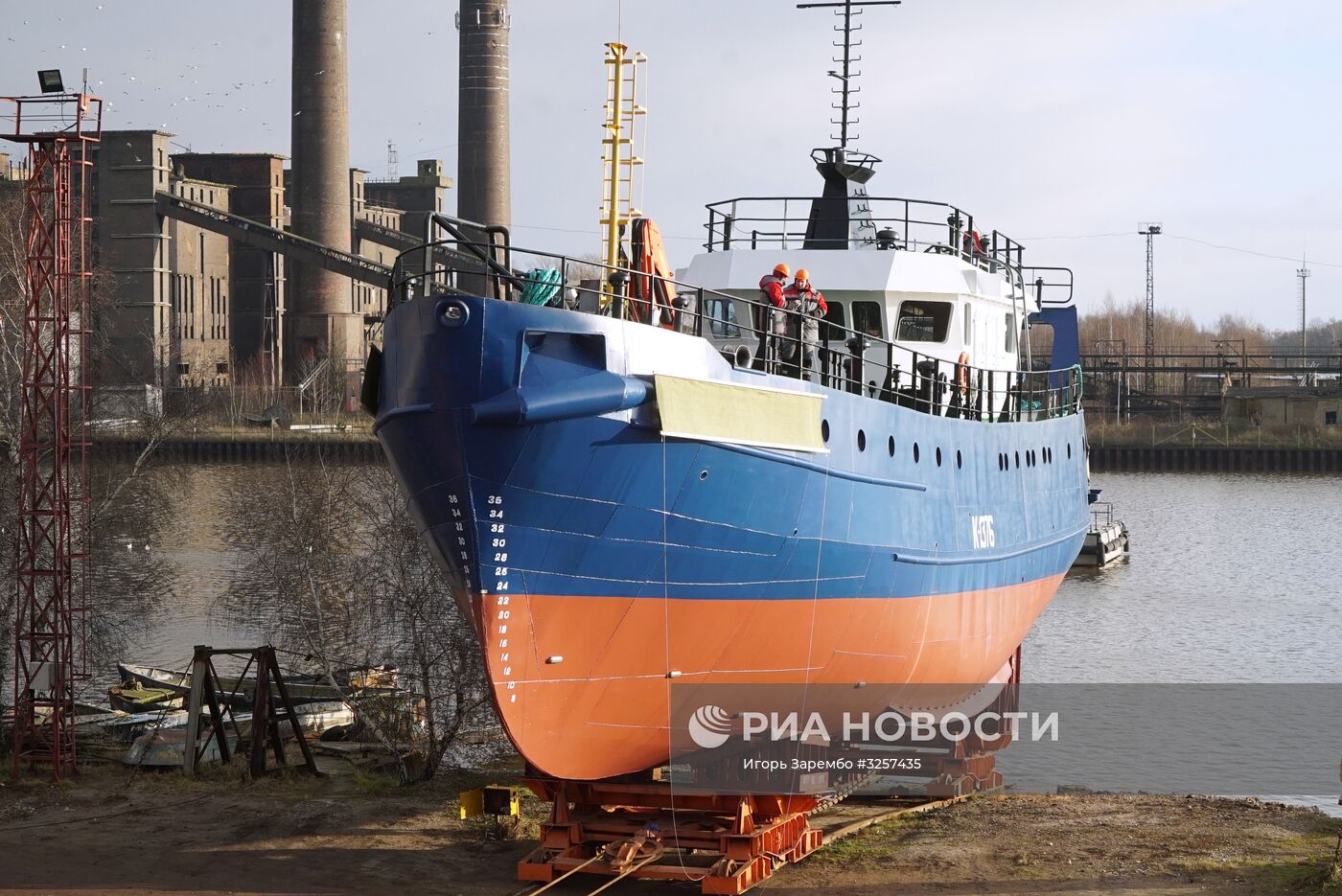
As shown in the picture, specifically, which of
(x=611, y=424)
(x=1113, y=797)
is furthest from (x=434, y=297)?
(x=1113, y=797)

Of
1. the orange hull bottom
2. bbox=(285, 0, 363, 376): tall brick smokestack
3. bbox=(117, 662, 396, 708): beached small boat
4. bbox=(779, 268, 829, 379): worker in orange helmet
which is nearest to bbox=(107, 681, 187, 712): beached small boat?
bbox=(117, 662, 396, 708): beached small boat

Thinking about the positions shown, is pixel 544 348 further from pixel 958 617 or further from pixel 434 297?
pixel 958 617

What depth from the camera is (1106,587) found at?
43.4 meters

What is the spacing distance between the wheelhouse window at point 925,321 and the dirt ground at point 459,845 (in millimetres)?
5332

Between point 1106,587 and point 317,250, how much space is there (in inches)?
1771

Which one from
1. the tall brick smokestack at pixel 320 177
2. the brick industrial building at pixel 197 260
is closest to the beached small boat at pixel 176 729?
→ the brick industrial building at pixel 197 260

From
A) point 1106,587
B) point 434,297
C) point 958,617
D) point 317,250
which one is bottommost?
point 1106,587

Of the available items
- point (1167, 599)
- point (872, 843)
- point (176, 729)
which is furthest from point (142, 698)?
point (1167, 599)

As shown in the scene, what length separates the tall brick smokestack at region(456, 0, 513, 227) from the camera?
253 ft

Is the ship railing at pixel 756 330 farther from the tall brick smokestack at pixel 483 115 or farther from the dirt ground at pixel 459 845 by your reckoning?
the tall brick smokestack at pixel 483 115

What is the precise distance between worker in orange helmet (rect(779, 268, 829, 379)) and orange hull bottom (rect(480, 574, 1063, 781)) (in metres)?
Answer: 2.13

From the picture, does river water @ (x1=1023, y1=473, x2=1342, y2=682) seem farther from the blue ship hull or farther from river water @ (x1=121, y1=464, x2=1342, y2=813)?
the blue ship hull

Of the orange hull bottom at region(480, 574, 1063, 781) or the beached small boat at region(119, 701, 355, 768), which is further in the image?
the beached small boat at region(119, 701, 355, 768)

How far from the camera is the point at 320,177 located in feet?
244
